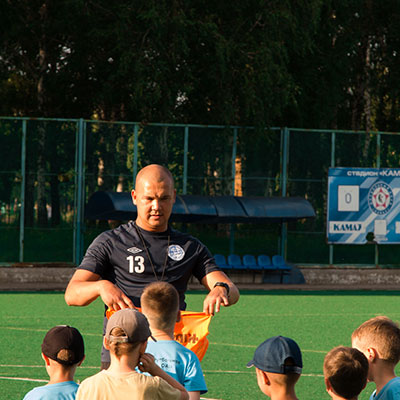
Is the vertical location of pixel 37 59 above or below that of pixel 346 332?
above

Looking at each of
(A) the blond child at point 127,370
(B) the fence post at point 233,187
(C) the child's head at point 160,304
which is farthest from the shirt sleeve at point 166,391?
(B) the fence post at point 233,187

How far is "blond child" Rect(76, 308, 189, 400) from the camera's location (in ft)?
16.3

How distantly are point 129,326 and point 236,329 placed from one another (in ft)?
40.4

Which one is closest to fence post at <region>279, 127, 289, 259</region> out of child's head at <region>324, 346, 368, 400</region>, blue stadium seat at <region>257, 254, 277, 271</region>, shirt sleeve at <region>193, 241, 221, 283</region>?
blue stadium seat at <region>257, 254, 277, 271</region>

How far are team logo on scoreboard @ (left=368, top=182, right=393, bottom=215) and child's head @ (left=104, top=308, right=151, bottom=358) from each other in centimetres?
2428

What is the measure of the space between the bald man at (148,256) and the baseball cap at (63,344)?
26.3 inches

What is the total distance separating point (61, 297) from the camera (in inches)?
920

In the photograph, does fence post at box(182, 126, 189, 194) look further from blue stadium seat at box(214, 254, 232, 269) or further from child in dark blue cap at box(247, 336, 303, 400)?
child in dark blue cap at box(247, 336, 303, 400)

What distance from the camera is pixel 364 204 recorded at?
2877 centimetres

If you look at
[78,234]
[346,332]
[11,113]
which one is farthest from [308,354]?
[11,113]

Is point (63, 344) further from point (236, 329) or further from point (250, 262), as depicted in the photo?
point (250, 262)

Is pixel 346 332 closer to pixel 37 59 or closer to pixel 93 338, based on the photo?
pixel 93 338

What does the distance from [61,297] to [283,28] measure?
11.7m

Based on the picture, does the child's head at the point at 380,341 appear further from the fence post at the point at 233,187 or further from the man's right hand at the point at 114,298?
the fence post at the point at 233,187
